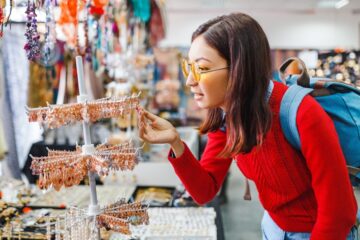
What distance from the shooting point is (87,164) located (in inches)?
41.0

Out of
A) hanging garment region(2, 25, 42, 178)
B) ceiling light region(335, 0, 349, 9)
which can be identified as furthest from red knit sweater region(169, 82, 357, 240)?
ceiling light region(335, 0, 349, 9)

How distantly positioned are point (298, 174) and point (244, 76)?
293mm

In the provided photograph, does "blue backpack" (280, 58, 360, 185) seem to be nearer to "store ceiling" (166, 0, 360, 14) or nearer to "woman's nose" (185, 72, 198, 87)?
"woman's nose" (185, 72, 198, 87)

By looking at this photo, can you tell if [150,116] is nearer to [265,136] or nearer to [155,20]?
[265,136]

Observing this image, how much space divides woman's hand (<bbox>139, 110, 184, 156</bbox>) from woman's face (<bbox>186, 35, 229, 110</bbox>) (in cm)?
12

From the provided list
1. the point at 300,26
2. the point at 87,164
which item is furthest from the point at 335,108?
the point at 300,26

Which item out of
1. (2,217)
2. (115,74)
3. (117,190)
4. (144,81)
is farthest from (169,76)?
(2,217)

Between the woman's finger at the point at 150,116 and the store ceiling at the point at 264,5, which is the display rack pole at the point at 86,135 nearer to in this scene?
the woman's finger at the point at 150,116

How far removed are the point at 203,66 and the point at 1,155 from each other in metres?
1.84

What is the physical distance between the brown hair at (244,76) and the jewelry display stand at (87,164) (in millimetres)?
264

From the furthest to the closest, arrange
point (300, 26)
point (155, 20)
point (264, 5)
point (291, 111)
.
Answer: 1. point (300, 26)
2. point (264, 5)
3. point (155, 20)
4. point (291, 111)

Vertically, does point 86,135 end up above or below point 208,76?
below

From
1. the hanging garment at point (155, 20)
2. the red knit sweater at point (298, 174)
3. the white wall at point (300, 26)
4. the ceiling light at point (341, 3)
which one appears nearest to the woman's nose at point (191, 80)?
the red knit sweater at point (298, 174)

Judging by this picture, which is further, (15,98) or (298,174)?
(15,98)
